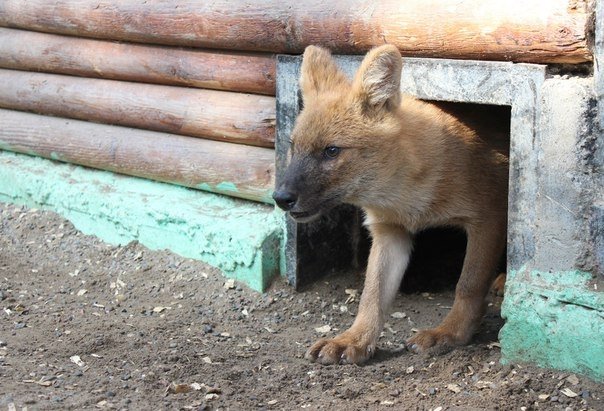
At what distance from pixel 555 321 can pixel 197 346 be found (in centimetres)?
192

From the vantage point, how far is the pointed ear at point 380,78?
15.3 feet

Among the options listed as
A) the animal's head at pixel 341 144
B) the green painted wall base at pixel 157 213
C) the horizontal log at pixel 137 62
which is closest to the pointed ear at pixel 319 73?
the animal's head at pixel 341 144

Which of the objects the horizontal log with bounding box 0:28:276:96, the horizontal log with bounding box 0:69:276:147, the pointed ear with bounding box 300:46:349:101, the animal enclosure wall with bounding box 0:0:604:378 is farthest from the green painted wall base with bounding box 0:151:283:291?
the pointed ear with bounding box 300:46:349:101

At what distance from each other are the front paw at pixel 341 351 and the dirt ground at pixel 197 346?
0.05 m

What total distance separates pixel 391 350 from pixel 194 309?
1.31m

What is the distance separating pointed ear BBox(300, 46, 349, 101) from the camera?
16.5 ft

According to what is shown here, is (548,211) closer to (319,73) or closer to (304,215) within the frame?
(304,215)

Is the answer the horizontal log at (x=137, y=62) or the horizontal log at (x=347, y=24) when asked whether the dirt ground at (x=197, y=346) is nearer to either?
the horizontal log at (x=137, y=62)

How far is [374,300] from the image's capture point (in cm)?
515

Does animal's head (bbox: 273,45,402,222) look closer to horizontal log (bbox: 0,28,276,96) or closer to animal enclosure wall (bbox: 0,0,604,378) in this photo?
animal enclosure wall (bbox: 0,0,604,378)

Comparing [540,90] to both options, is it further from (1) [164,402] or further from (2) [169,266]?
(2) [169,266]

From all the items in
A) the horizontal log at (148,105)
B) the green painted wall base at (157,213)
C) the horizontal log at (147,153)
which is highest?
the horizontal log at (148,105)

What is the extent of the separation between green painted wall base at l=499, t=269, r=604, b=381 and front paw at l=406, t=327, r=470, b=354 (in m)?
0.38

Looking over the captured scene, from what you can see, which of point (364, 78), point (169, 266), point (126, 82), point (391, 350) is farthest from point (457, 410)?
point (126, 82)
